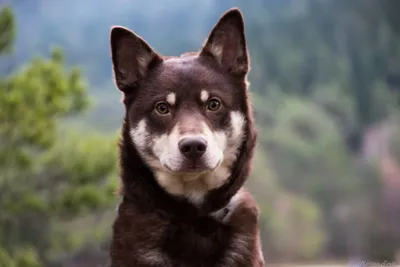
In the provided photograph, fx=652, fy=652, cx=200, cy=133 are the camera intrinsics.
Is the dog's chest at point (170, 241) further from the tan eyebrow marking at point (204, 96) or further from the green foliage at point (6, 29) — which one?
the green foliage at point (6, 29)

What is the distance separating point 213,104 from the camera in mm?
1960

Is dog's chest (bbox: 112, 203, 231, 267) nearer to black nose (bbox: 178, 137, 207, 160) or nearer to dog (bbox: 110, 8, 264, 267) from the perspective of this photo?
dog (bbox: 110, 8, 264, 267)

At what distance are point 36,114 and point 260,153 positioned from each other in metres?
2.19

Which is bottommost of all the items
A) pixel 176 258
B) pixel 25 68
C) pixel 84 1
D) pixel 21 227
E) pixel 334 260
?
pixel 334 260

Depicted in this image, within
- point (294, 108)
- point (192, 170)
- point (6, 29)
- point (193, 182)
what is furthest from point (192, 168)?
point (294, 108)

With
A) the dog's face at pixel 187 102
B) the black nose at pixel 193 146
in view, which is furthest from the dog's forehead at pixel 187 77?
the black nose at pixel 193 146

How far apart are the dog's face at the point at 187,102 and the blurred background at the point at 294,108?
9.15ft

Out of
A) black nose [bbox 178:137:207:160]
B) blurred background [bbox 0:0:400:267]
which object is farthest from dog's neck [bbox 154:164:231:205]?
blurred background [bbox 0:0:400:267]

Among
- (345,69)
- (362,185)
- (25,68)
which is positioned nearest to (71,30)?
(25,68)

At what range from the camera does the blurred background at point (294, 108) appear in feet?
17.4

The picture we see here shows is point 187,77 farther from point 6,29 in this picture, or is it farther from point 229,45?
point 6,29

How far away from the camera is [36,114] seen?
14.2ft

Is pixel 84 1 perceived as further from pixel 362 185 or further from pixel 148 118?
pixel 148 118

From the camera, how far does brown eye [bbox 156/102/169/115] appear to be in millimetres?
1954
